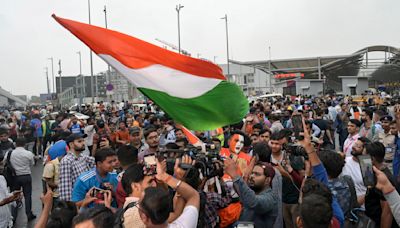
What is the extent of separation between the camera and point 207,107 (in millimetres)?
5141

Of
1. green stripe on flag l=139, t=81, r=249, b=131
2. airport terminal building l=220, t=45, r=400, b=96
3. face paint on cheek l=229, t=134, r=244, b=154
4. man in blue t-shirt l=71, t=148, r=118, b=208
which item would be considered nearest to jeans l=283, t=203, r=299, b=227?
face paint on cheek l=229, t=134, r=244, b=154

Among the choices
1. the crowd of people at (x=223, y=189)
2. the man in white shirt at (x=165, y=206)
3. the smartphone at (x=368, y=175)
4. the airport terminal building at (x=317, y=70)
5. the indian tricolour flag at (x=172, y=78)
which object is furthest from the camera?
the airport terminal building at (x=317, y=70)

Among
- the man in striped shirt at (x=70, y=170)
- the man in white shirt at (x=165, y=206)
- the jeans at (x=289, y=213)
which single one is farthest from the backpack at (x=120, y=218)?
the man in striped shirt at (x=70, y=170)

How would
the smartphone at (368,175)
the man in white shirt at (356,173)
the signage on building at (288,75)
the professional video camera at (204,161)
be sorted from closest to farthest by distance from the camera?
the smartphone at (368,175) → the professional video camera at (204,161) → the man in white shirt at (356,173) → the signage on building at (288,75)

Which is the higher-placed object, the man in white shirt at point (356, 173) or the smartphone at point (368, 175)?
the smartphone at point (368, 175)

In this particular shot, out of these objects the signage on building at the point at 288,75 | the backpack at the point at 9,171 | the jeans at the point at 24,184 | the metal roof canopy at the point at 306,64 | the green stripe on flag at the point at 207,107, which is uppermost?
the metal roof canopy at the point at 306,64

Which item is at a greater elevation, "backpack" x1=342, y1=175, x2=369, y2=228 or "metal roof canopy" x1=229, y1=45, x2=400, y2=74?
"metal roof canopy" x1=229, y1=45, x2=400, y2=74

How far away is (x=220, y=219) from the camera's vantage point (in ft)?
12.6

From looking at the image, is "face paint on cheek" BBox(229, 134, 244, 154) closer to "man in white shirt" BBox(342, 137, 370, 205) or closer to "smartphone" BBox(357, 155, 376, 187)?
"man in white shirt" BBox(342, 137, 370, 205)

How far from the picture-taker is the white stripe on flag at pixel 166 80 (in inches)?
190

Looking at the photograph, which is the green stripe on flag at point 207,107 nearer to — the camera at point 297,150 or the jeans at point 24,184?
the camera at point 297,150

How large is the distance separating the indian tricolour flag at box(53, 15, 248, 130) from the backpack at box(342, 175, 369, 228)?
1642 mm

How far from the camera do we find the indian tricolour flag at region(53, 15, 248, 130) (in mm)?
4820

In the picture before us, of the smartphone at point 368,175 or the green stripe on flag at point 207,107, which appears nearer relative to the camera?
the smartphone at point 368,175
